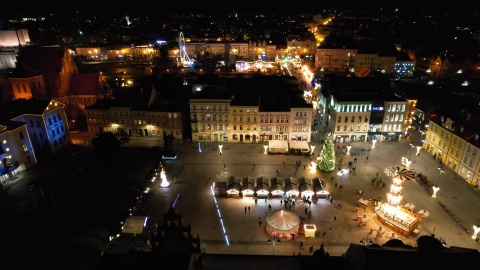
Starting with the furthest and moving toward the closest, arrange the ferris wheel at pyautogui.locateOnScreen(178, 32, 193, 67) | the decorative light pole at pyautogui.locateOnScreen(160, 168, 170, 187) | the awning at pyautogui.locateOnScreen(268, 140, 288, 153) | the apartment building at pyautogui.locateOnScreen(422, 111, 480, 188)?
the ferris wheel at pyautogui.locateOnScreen(178, 32, 193, 67) → the awning at pyautogui.locateOnScreen(268, 140, 288, 153) → the decorative light pole at pyautogui.locateOnScreen(160, 168, 170, 187) → the apartment building at pyautogui.locateOnScreen(422, 111, 480, 188)

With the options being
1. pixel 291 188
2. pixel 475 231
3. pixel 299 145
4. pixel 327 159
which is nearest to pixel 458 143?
pixel 475 231

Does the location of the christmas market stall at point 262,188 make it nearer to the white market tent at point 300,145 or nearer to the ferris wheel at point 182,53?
the white market tent at point 300,145

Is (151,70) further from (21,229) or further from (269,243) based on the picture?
(269,243)

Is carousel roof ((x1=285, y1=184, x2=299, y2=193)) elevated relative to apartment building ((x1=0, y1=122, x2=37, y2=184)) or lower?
lower

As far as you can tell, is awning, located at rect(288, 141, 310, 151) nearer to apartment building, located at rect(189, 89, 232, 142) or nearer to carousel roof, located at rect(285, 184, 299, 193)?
apartment building, located at rect(189, 89, 232, 142)

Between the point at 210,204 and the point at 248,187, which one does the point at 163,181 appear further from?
the point at 248,187

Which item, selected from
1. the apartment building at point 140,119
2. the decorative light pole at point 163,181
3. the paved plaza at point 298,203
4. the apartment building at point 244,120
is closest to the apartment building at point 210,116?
the apartment building at point 244,120

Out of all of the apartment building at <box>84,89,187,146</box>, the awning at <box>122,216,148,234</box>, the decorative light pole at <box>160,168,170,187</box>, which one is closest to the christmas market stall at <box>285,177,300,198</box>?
the decorative light pole at <box>160,168,170,187</box>

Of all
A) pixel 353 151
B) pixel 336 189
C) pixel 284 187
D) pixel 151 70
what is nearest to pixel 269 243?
pixel 284 187

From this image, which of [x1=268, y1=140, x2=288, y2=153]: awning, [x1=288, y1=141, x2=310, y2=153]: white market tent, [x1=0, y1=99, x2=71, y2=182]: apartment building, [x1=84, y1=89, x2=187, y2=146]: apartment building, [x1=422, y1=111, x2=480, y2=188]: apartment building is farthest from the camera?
[x1=84, y1=89, x2=187, y2=146]: apartment building
